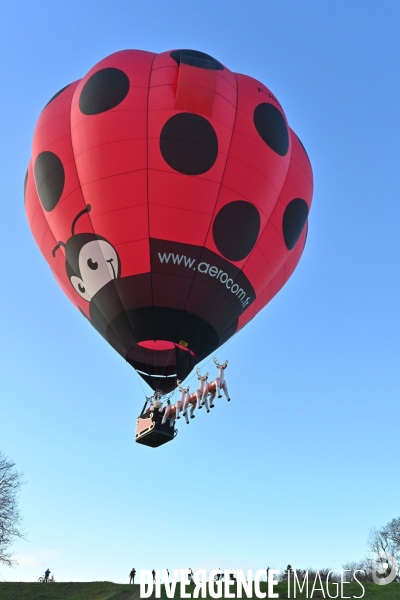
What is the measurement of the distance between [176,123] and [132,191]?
6.42 ft

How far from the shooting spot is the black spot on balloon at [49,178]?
49.6ft

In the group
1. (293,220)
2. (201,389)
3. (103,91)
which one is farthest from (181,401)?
(103,91)

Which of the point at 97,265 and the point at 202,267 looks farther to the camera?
the point at 97,265

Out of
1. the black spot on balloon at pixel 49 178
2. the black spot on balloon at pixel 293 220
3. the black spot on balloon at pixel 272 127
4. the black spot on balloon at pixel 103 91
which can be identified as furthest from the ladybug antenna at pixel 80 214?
the black spot on balloon at pixel 293 220

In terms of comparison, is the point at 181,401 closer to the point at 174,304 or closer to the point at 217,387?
the point at 217,387

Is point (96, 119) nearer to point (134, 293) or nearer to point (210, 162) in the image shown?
point (210, 162)

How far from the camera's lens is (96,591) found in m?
19.7

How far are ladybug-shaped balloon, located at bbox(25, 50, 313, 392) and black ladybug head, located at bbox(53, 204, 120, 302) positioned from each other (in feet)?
0.10

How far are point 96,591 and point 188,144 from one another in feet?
48.6

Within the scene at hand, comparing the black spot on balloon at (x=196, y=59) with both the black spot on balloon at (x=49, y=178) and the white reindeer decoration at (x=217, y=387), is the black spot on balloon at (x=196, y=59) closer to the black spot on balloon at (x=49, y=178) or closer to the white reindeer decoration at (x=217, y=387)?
the black spot on balloon at (x=49, y=178)

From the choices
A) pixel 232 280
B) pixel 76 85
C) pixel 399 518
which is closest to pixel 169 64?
pixel 76 85

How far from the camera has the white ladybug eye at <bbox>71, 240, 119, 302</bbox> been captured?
1445cm

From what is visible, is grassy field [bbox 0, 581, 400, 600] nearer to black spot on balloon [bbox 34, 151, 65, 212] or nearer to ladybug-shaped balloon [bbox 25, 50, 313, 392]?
ladybug-shaped balloon [bbox 25, 50, 313, 392]

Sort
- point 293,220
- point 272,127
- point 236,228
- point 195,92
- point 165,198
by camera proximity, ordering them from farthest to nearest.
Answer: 1. point 293,220
2. point 272,127
3. point 236,228
4. point 195,92
5. point 165,198
